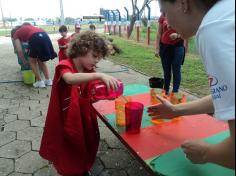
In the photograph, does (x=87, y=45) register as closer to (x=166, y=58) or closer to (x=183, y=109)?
(x=183, y=109)

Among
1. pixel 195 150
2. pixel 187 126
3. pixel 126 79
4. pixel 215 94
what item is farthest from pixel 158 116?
pixel 126 79

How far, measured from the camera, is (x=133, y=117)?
154 cm

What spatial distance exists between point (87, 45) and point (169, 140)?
2.96 ft

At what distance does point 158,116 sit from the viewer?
1.55m

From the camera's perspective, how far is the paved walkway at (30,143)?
2.19 metres

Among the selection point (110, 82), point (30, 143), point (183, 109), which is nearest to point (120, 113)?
point (110, 82)

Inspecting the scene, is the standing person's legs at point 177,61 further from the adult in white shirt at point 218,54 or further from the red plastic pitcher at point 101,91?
the adult in white shirt at point 218,54

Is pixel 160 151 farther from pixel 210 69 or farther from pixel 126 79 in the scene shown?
pixel 126 79

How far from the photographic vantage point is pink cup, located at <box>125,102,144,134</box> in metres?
1.54

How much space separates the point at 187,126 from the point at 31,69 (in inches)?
156

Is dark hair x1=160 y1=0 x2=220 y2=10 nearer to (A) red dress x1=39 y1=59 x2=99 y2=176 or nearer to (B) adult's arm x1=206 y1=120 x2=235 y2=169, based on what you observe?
Result: (B) adult's arm x1=206 y1=120 x2=235 y2=169

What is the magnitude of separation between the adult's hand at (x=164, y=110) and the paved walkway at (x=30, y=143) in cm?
79

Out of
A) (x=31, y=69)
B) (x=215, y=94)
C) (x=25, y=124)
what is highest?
(x=215, y=94)

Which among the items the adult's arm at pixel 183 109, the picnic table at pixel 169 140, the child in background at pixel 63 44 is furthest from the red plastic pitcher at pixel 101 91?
the child in background at pixel 63 44
